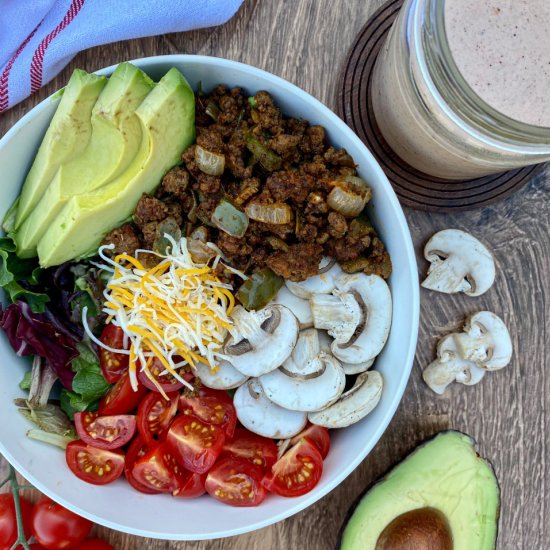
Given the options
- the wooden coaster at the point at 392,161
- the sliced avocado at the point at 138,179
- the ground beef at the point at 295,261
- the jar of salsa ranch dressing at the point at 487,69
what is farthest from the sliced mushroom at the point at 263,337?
the jar of salsa ranch dressing at the point at 487,69

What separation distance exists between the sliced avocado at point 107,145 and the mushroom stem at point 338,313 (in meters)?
0.69

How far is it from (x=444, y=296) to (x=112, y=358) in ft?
3.61

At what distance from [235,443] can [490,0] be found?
1.42 metres

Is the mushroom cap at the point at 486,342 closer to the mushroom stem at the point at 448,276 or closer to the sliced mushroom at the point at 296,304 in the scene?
the mushroom stem at the point at 448,276

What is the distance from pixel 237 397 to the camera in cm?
189

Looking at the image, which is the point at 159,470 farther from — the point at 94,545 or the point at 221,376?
the point at 94,545

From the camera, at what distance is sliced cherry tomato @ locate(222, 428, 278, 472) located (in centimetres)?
188

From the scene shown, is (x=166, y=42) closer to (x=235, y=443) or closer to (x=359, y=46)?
(x=359, y=46)

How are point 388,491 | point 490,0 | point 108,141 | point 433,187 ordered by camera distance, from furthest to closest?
point 433,187 → point 388,491 → point 108,141 → point 490,0

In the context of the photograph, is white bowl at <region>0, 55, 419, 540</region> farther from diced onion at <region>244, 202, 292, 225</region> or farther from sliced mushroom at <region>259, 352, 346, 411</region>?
diced onion at <region>244, 202, 292, 225</region>

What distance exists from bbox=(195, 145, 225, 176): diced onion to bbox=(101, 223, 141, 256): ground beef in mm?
286

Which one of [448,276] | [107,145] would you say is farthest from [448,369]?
[107,145]

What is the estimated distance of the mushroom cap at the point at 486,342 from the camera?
1.95 meters

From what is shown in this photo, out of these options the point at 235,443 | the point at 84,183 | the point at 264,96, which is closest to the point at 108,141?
the point at 84,183
